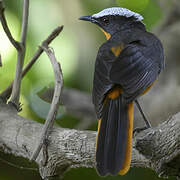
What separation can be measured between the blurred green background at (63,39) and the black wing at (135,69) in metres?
2.07

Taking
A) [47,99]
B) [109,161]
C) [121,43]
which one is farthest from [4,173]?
[109,161]

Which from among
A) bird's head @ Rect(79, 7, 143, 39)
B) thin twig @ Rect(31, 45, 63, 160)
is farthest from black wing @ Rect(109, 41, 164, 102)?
bird's head @ Rect(79, 7, 143, 39)

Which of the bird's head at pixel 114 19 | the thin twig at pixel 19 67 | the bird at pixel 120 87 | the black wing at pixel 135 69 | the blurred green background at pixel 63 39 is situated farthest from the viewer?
the blurred green background at pixel 63 39

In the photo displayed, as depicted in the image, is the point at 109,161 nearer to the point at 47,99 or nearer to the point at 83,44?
the point at 47,99

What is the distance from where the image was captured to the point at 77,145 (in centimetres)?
248

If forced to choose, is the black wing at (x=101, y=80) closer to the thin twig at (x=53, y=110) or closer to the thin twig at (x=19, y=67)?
the thin twig at (x=53, y=110)

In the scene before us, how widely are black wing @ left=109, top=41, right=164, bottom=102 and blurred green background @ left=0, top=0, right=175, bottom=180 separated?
81.4 inches

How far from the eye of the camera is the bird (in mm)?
2412

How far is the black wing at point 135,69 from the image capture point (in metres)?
2.79

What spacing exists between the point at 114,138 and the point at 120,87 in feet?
1.42

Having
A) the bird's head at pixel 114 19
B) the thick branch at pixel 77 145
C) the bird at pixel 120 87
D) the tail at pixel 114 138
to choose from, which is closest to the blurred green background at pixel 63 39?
the bird's head at pixel 114 19

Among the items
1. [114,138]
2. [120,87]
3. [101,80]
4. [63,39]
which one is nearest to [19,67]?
[101,80]

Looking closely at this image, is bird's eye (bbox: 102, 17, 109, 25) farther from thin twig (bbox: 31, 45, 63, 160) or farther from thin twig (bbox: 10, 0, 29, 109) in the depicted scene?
thin twig (bbox: 31, 45, 63, 160)

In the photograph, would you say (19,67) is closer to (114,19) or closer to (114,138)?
(114,138)
